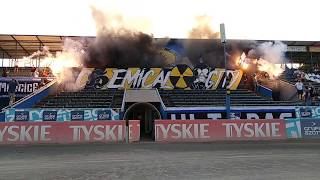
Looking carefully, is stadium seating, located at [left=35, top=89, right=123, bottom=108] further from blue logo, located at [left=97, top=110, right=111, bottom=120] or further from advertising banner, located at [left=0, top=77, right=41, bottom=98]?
advertising banner, located at [left=0, top=77, right=41, bottom=98]

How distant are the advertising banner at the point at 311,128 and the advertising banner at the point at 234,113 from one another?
6496 mm

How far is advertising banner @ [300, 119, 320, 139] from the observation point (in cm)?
2514

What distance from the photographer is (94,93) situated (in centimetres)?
3559

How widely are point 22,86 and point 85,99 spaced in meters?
6.86

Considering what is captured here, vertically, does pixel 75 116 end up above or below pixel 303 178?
above

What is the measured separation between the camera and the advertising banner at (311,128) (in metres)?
25.1

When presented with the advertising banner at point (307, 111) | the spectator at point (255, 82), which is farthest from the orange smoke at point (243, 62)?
the advertising banner at point (307, 111)

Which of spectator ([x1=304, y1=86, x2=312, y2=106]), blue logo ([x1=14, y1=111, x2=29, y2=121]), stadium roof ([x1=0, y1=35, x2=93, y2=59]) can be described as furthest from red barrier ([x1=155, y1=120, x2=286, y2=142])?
stadium roof ([x1=0, y1=35, x2=93, y2=59])

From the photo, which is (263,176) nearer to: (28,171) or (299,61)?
(28,171)

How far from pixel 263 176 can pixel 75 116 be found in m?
21.1

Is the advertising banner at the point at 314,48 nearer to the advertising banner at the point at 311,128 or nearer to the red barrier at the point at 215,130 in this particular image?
the advertising banner at the point at 311,128

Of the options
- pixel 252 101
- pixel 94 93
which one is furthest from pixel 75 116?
pixel 252 101

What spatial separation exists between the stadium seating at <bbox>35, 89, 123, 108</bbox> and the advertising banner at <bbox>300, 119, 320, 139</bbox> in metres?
14.4

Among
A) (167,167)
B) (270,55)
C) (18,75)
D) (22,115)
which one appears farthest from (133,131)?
(270,55)
